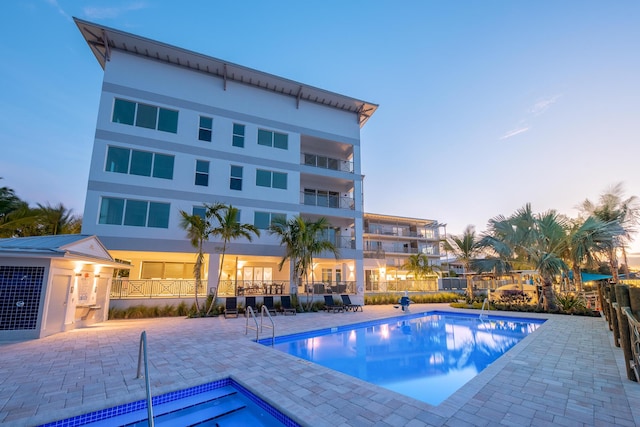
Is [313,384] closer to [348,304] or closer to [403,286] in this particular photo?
[348,304]

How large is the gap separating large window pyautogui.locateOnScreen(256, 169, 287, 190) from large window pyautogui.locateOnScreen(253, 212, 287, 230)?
1811 millimetres

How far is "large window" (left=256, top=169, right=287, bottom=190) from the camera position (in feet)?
56.4

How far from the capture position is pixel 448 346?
9.41m

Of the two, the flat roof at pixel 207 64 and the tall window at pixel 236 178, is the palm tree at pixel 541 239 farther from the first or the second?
the tall window at pixel 236 178

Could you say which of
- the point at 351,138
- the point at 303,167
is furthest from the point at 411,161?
the point at 303,167

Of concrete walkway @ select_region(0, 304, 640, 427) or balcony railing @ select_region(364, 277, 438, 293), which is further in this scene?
balcony railing @ select_region(364, 277, 438, 293)

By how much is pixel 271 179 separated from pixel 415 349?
40.7 feet

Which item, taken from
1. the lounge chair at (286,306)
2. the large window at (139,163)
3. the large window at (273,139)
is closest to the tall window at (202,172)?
the large window at (139,163)

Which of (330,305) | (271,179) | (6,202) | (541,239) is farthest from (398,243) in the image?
(6,202)

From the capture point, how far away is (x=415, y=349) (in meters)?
9.08

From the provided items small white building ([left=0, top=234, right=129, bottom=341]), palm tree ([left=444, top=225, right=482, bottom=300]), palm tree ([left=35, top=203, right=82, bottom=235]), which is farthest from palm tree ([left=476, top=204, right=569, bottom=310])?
palm tree ([left=35, top=203, right=82, bottom=235])

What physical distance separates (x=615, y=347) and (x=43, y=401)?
1214 cm

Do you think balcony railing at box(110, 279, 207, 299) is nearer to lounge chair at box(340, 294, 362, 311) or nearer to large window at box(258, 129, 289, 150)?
lounge chair at box(340, 294, 362, 311)

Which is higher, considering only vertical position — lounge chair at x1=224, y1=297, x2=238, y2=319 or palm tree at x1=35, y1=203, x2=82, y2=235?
palm tree at x1=35, y1=203, x2=82, y2=235
